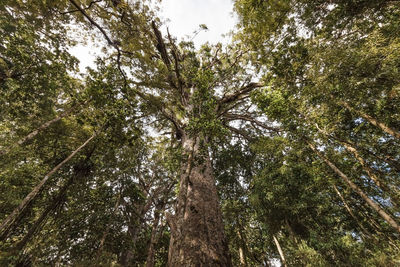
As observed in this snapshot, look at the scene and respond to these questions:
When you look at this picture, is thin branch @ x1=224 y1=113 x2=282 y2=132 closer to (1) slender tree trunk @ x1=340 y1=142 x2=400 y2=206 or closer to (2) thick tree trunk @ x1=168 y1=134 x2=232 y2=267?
(1) slender tree trunk @ x1=340 y1=142 x2=400 y2=206

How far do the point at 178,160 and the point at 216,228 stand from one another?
1.71 m

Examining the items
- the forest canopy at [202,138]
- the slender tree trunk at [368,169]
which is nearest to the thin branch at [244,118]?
the forest canopy at [202,138]

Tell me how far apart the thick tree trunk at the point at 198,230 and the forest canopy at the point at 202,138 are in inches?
1.0

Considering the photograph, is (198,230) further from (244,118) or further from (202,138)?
(244,118)

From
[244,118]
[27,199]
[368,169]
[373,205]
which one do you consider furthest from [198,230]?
[244,118]

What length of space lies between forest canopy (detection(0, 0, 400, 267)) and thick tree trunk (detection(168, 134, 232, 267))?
0.03 metres

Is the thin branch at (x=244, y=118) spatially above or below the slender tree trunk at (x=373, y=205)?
above

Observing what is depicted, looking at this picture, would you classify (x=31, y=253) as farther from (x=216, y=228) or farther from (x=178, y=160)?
(x=216, y=228)

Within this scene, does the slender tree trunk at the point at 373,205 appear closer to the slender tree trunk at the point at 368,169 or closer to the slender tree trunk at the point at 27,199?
the slender tree trunk at the point at 368,169

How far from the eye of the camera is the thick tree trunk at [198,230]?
222 centimetres

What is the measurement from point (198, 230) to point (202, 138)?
2085 mm

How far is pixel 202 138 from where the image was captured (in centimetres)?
412

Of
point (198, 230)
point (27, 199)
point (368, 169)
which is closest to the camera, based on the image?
point (198, 230)

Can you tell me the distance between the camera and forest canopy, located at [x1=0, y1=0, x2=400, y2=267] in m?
3.67
